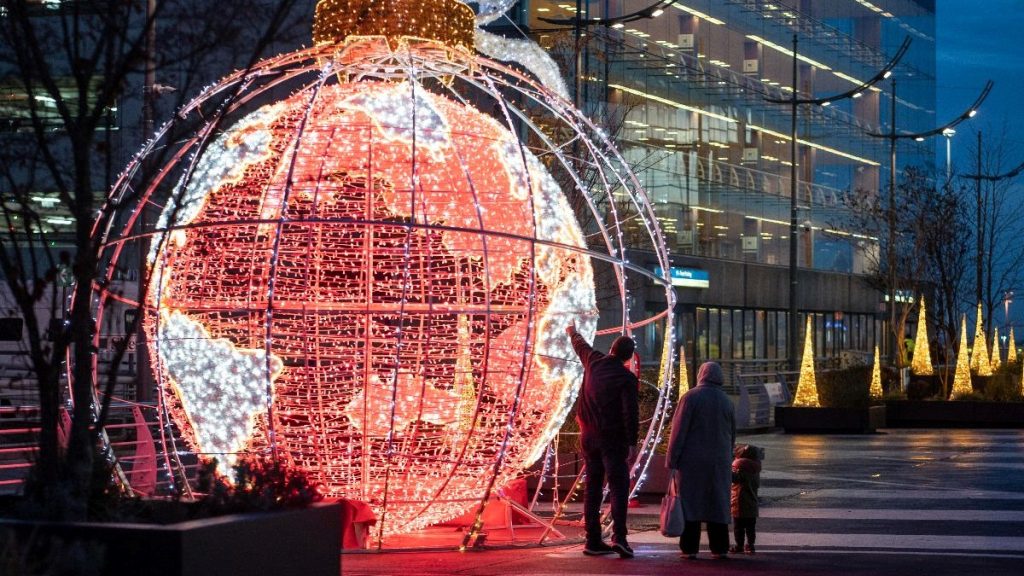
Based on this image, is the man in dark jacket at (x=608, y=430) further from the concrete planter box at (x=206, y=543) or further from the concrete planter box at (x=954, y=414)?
the concrete planter box at (x=954, y=414)

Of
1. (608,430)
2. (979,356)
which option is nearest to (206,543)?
(608,430)

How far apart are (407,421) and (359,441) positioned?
472 mm

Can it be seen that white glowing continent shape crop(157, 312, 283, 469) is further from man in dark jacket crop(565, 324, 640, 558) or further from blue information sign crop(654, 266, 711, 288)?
blue information sign crop(654, 266, 711, 288)

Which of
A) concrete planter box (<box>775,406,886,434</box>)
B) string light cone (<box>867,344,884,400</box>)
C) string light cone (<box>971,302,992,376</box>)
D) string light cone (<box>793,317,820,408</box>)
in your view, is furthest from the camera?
string light cone (<box>971,302,992,376</box>)

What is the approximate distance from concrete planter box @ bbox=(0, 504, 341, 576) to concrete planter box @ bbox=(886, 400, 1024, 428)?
84.0 feet

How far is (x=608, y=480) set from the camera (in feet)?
36.3

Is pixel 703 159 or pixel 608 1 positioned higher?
pixel 608 1

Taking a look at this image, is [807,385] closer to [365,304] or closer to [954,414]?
[954,414]

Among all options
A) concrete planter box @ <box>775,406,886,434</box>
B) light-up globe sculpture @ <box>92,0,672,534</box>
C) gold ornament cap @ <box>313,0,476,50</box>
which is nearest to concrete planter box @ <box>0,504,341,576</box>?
light-up globe sculpture @ <box>92,0,672,534</box>

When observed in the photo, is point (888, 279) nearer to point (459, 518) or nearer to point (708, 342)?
point (708, 342)

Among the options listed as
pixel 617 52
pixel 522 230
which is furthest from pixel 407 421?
pixel 617 52

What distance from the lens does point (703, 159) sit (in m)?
48.1

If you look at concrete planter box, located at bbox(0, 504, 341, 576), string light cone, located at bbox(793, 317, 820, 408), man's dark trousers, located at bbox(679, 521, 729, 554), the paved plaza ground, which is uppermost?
string light cone, located at bbox(793, 317, 820, 408)

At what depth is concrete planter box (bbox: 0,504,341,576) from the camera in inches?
260
